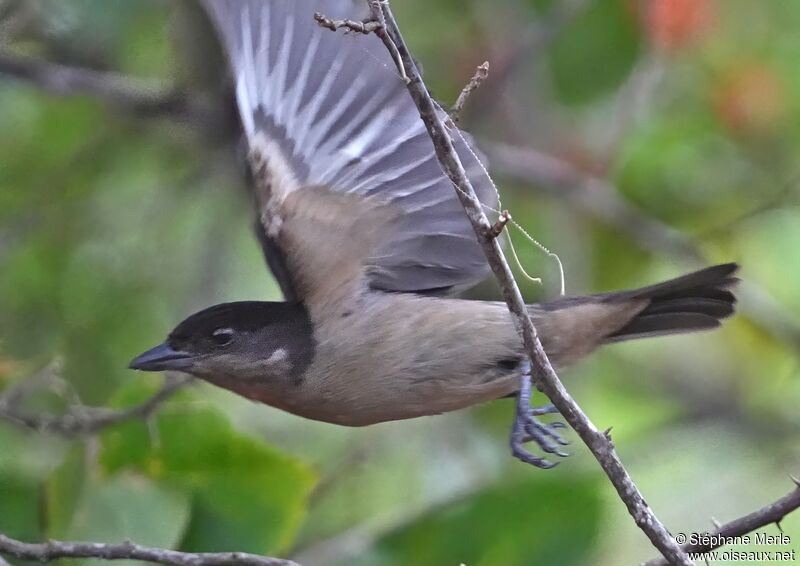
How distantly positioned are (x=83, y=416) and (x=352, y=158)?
46.7 inches

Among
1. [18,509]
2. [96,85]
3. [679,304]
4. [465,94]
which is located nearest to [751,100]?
[679,304]

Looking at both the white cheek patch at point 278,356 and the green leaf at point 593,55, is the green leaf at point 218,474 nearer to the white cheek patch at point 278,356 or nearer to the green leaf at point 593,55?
the white cheek patch at point 278,356

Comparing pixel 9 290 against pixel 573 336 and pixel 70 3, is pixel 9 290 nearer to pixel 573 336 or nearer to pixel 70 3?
pixel 70 3

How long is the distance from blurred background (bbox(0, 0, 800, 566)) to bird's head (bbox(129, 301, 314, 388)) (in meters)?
0.13

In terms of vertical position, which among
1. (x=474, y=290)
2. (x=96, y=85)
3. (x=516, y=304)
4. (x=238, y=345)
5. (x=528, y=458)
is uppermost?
(x=96, y=85)

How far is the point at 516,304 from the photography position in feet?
8.02

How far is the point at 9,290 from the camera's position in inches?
182

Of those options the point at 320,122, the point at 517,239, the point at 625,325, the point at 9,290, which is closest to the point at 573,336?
the point at 625,325

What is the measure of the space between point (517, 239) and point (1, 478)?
233cm

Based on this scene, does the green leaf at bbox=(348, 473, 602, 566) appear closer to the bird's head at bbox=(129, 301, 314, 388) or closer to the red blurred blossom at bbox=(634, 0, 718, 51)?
the bird's head at bbox=(129, 301, 314, 388)

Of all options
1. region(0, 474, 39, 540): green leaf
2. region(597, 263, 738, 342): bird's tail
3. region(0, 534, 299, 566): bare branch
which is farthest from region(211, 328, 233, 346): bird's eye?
region(597, 263, 738, 342): bird's tail

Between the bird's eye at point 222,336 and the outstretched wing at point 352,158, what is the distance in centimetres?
26

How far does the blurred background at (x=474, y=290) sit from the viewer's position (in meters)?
3.66

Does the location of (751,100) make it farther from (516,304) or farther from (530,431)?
(516,304)
